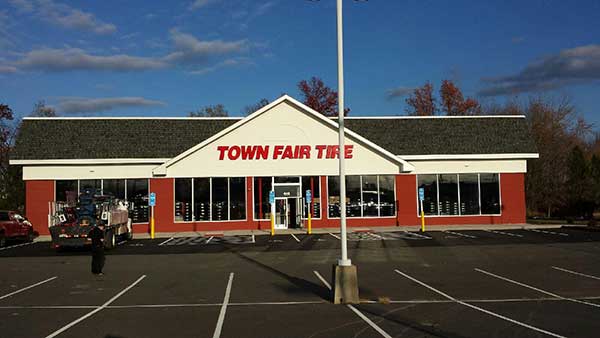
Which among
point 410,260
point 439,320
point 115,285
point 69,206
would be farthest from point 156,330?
point 69,206

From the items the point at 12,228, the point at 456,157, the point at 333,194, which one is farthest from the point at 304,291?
the point at 456,157

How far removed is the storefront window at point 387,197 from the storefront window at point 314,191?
3.93m

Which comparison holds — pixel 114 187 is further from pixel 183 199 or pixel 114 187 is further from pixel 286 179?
pixel 286 179

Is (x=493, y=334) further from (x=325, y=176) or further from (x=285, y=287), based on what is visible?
(x=325, y=176)

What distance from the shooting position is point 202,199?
3584cm

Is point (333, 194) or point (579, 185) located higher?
point (579, 185)

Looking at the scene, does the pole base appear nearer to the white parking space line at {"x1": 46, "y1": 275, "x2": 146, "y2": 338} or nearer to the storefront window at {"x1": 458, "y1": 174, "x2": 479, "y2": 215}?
the white parking space line at {"x1": 46, "y1": 275, "x2": 146, "y2": 338}

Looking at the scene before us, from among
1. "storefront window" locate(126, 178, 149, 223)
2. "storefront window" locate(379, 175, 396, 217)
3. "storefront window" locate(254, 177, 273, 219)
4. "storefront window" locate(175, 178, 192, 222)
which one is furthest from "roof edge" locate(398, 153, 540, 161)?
"storefront window" locate(126, 178, 149, 223)

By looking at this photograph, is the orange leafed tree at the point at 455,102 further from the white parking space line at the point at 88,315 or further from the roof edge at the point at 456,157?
the white parking space line at the point at 88,315

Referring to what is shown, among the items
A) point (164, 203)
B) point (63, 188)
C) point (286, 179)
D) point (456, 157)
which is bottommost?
point (164, 203)

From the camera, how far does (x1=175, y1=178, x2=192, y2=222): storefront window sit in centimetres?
3566

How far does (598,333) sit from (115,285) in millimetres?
11488

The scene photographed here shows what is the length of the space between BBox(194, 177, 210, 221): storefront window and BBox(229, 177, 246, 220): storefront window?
140 cm

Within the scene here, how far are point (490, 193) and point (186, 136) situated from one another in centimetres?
2001
